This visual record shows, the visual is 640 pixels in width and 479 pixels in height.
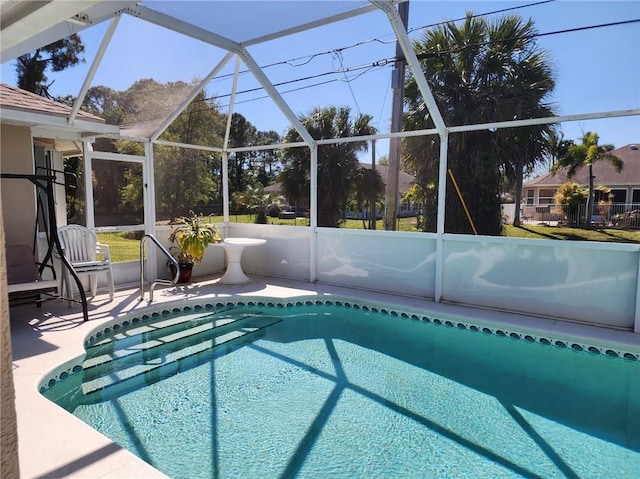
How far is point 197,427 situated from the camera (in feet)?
11.3

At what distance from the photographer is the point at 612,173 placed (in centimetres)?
1681

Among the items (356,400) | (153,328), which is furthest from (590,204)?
(153,328)

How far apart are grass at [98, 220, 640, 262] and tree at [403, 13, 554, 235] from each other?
940mm

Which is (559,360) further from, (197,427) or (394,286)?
(197,427)

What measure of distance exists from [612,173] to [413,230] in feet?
39.2

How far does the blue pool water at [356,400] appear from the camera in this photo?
306 cm

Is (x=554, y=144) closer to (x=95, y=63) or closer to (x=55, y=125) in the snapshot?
(x=95, y=63)

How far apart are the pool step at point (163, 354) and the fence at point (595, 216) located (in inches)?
421

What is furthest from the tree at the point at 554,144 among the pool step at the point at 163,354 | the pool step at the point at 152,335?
the pool step at the point at 152,335

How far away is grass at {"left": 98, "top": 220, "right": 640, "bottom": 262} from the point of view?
Result: 7328mm

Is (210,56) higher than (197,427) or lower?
higher

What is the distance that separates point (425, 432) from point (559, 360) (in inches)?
93.7

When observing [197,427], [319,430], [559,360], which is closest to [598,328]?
[559,360]

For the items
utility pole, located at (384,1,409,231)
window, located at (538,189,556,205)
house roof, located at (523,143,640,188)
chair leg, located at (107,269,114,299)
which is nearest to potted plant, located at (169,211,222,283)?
chair leg, located at (107,269,114,299)
